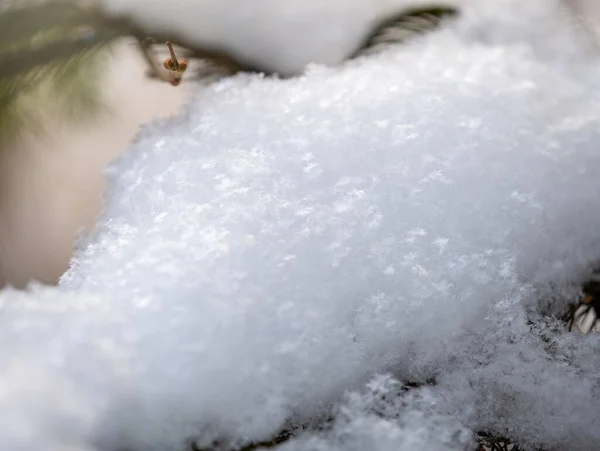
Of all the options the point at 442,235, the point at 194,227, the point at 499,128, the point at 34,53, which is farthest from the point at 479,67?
the point at 34,53

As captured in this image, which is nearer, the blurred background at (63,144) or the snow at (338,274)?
the snow at (338,274)

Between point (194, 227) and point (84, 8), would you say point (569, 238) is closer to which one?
point (194, 227)

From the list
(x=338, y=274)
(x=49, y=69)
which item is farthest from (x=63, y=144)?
(x=338, y=274)

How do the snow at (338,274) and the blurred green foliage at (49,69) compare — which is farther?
the blurred green foliage at (49,69)

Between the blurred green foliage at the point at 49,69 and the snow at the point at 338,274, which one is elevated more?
the blurred green foliage at the point at 49,69

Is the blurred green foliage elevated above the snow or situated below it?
above
